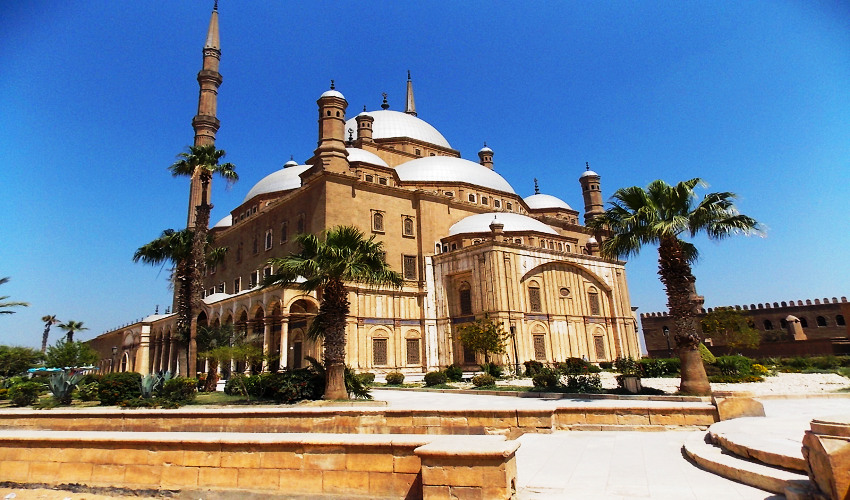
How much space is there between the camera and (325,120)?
29.2 metres

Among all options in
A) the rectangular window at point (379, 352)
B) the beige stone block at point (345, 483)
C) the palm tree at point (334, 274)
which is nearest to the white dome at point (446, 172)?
the rectangular window at point (379, 352)

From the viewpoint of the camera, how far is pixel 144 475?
5.84m

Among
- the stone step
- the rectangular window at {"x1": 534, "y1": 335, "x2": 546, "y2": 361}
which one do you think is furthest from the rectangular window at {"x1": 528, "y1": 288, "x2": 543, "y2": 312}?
the stone step

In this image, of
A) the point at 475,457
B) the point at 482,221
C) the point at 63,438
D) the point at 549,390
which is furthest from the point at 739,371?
the point at 63,438

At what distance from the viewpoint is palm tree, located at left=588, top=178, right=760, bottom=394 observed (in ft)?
41.3

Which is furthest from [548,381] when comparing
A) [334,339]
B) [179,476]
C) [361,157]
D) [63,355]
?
[63,355]

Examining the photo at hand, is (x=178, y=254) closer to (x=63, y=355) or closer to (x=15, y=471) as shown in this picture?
(x=15, y=471)

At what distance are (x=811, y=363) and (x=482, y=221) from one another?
17.8 metres

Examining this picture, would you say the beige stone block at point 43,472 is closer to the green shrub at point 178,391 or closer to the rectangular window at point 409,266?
the green shrub at point 178,391

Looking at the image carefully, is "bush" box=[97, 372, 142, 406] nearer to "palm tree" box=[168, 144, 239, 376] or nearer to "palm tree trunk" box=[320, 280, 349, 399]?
"palm tree" box=[168, 144, 239, 376]

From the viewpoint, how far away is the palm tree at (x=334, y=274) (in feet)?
45.5

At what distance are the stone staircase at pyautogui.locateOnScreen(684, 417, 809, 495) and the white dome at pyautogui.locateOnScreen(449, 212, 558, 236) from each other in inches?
919

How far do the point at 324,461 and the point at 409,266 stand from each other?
24488 mm

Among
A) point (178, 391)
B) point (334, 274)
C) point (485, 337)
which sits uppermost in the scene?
point (334, 274)
